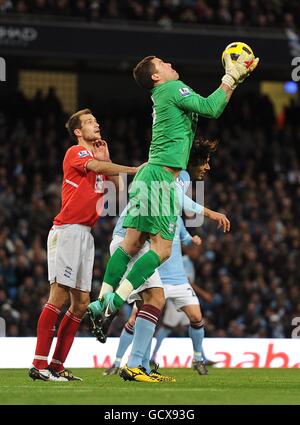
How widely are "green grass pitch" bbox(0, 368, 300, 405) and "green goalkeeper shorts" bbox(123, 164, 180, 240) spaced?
129 cm

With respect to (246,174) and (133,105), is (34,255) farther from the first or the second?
(133,105)

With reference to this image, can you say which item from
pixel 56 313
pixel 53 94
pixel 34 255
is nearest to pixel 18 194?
pixel 34 255

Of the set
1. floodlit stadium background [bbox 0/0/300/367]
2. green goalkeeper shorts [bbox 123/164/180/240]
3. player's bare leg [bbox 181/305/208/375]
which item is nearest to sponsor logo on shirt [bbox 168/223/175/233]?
green goalkeeper shorts [bbox 123/164/180/240]

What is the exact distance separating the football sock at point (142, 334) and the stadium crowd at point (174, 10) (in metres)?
13.3

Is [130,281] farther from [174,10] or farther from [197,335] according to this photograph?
[174,10]

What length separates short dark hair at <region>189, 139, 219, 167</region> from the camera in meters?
10.7

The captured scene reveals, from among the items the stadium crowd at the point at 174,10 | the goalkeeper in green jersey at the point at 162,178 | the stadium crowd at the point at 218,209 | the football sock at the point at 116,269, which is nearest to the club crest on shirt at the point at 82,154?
the goalkeeper in green jersey at the point at 162,178

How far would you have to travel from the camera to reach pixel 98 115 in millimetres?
25984

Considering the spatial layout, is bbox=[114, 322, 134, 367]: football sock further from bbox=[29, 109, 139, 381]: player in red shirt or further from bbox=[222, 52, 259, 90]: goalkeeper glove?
bbox=[222, 52, 259, 90]: goalkeeper glove

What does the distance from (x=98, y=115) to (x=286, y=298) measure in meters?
7.37

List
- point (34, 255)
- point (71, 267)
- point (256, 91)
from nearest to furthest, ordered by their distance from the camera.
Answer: point (71, 267)
point (34, 255)
point (256, 91)

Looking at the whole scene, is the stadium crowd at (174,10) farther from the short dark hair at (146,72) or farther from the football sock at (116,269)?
the football sock at (116,269)

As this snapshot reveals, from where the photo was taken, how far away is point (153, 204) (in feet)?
29.5

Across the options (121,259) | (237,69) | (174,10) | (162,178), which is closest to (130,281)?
(121,259)
